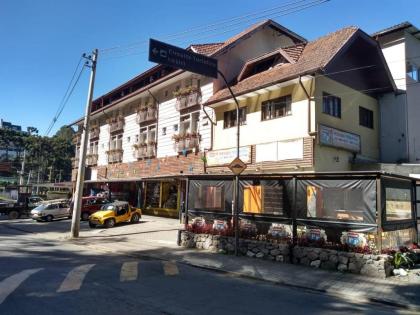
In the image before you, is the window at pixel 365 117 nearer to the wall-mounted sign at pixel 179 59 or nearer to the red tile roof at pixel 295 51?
the red tile roof at pixel 295 51

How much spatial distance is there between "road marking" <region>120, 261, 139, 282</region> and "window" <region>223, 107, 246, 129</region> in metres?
12.6

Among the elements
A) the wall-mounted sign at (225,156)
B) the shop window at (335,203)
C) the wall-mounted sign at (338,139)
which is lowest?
the shop window at (335,203)

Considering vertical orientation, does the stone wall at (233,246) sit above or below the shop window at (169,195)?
below

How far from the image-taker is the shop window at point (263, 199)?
45.6 ft

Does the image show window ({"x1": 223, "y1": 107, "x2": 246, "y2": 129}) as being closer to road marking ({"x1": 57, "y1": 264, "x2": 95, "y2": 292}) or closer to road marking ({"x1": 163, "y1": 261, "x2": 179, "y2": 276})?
road marking ({"x1": 163, "y1": 261, "x2": 179, "y2": 276})

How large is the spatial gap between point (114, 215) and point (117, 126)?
14.4 metres

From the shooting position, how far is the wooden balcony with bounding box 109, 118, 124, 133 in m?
37.4

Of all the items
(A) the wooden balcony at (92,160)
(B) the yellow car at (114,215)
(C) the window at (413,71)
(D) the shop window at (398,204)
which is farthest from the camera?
(A) the wooden balcony at (92,160)

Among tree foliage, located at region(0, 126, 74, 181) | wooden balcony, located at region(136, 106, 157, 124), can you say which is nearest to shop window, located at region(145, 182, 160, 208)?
wooden balcony, located at region(136, 106, 157, 124)

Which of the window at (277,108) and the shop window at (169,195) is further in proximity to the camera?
the shop window at (169,195)

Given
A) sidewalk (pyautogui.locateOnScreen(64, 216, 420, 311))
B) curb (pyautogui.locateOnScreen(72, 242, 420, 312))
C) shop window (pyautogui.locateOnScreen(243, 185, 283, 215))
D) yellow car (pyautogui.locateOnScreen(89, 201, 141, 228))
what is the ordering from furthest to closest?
yellow car (pyautogui.locateOnScreen(89, 201, 141, 228))
shop window (pyautogui.locateOnScreen(243, 185, 283, 215))
sidewalk (pyautogui.locateOnScreen(64, 216, 420, 311))
curb (pyautogui.locateOnScreen(72, 242, 420, 312))

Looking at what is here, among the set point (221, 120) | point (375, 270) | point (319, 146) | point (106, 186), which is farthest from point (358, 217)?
point (106, 186)

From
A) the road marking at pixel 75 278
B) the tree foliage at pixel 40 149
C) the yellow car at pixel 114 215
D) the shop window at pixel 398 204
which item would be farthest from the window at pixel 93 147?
the tree foliage at pixel 40 149

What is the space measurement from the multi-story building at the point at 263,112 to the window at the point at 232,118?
0.20ft
